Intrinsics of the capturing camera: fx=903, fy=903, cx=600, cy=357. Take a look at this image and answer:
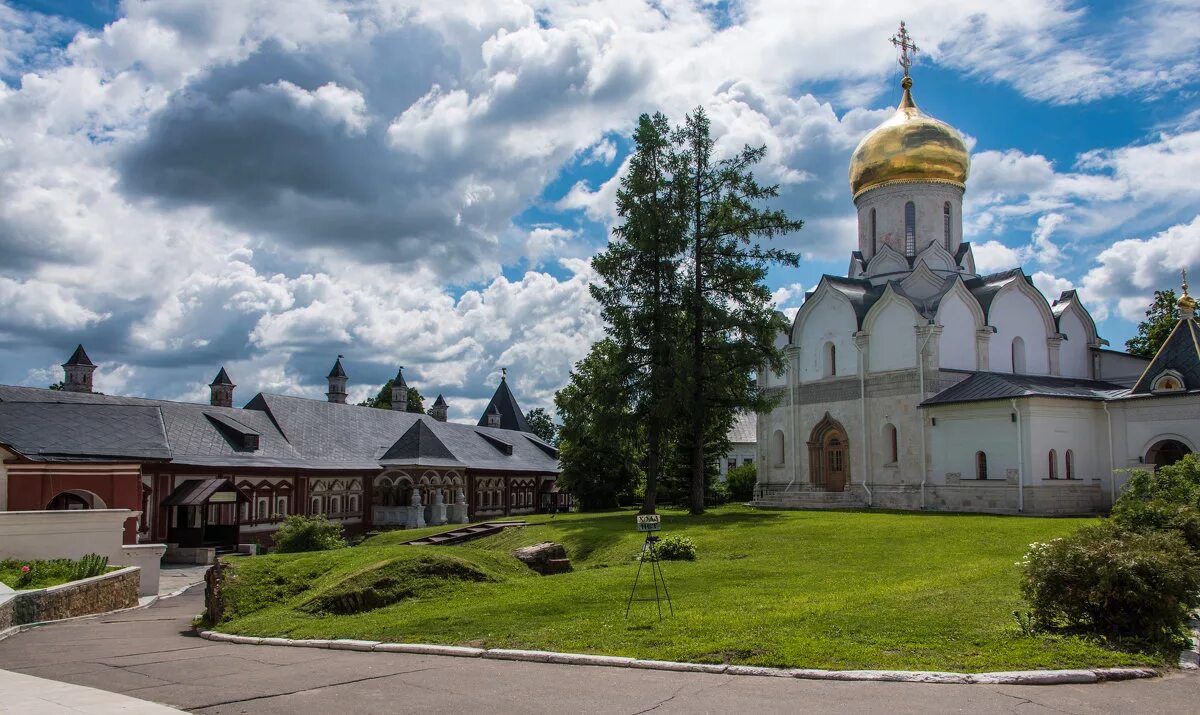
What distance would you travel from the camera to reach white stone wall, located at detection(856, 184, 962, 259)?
37.8m

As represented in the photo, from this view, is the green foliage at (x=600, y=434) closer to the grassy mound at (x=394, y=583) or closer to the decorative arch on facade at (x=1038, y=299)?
the grassy mound at (x=394, y=583)

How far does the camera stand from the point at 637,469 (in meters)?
45.2

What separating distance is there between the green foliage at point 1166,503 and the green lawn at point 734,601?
6.49ft

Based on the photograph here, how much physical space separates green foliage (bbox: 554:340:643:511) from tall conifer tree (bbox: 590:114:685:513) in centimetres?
56

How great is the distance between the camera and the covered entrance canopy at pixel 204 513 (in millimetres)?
32594

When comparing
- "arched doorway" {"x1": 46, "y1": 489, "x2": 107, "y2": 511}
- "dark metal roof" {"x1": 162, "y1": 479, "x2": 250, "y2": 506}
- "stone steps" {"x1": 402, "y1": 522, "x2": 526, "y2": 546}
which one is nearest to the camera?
"stone steps" {"x1": 402, "y1": 522, "x2": 526, "y2": 546}

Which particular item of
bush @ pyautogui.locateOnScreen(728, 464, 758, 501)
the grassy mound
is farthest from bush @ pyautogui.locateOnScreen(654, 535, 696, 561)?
bush @ pyautogui.locateOnScreen(728, 464, 758, 501)

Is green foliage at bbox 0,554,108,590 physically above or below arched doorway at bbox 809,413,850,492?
below

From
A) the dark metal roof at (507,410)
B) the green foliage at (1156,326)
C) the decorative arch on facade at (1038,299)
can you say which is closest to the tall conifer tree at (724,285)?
the decorative arch on facade at (1038,299)

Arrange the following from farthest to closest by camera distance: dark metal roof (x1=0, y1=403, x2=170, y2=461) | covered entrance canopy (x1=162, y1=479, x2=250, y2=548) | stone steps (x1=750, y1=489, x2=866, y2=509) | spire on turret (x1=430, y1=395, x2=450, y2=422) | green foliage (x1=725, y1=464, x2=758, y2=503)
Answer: spire on turret (x1=430, y1=395, x2=450, y2=422), green foliage (x1=725, y1=464, x2=758, y2=503), stone steps (x1=750, y1=489, x2=866, y2=509), covered entrance canopy (x1=162, y1=479, x2=250, y2=548), dark metal roof (x1=0, y1=403, x2=170, y2=461)

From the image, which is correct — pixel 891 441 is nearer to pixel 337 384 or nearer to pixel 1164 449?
pixel 1164 449

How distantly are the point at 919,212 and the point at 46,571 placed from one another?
33.2 metres

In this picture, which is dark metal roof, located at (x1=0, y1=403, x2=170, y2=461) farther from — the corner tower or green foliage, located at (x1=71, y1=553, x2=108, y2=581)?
the corner tower

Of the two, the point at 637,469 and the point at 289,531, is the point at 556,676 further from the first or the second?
the point at 637,469
